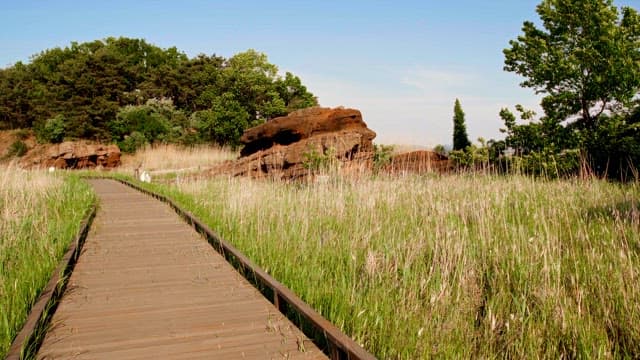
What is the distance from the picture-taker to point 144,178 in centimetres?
2109

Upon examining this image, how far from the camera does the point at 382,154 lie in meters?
17.1

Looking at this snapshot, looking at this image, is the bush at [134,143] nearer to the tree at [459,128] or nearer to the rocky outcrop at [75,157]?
the rocky outcrop at [75,157]

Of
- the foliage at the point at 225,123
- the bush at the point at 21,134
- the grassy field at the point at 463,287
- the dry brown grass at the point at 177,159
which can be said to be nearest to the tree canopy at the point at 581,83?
the grassy field at the point at 463,287

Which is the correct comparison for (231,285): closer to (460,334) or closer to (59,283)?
(59,283)

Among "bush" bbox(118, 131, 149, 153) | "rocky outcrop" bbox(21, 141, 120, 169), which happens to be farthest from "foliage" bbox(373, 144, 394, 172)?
"bush" bbox(118, 131, 149, 153)

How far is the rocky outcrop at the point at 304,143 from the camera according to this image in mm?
15641

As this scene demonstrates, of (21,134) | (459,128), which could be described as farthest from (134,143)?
(21,134)

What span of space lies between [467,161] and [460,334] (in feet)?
39.8

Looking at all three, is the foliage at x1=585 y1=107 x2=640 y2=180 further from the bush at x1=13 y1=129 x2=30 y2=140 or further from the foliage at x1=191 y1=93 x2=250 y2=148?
the bush at x1=13 y1=129 x2=30 y2=140

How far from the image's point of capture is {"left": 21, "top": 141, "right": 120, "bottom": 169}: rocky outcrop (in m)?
29.9

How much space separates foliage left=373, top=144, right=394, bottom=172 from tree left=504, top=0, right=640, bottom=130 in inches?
184

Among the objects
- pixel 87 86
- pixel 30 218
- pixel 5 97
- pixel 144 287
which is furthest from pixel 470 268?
pixel 5 97

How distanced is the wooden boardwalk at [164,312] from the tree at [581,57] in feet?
42.1

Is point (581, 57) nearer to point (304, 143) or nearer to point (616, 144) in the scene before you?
point (616, 144)
